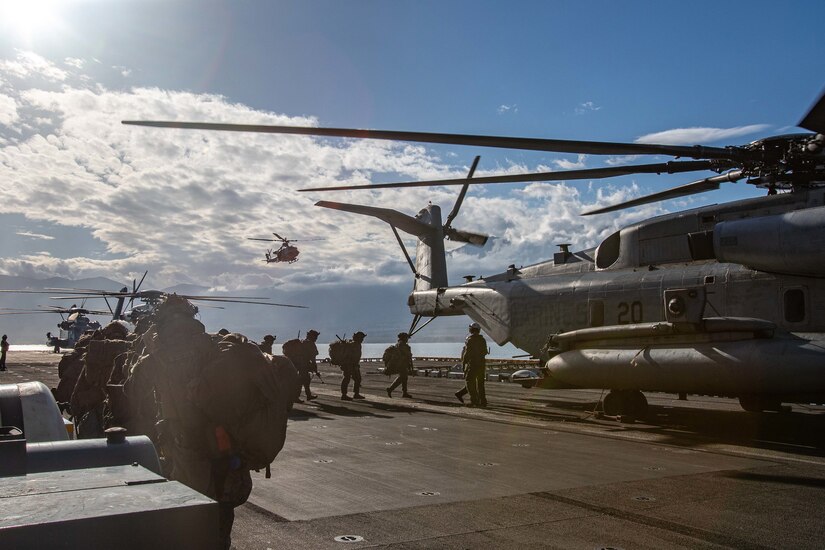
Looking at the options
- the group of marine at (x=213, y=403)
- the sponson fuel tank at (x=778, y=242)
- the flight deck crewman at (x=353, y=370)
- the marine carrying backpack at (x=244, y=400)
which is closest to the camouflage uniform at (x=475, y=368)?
the flight deck crewman at (x=353, y=370)

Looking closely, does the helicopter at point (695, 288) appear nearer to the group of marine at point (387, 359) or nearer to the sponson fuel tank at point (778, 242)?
the sponson fuel tank at point (778, 242)

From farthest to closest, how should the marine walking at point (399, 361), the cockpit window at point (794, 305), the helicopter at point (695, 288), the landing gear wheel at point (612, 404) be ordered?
the marine walking at point (399, 361) → the landing gear wheel at point (612, 404) → the cockpit window at point (794, 305) → the helicopter at point (695, 288)

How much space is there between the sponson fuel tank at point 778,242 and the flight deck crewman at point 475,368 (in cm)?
658

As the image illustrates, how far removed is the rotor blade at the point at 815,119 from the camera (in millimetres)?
7926

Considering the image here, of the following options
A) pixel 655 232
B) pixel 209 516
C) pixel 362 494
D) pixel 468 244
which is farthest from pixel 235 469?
pixel 468 244

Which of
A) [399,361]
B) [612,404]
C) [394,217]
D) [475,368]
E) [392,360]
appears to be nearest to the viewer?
[612,404]

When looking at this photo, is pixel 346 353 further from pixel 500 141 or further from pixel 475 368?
pixel 500 141

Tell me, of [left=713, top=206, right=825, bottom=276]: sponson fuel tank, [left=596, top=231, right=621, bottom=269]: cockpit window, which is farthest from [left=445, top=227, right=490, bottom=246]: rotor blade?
[left=713, top=206, right=825, bottom=276]: sponson fuel tank

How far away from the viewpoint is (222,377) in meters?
4.12

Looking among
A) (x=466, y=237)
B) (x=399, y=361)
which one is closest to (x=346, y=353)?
(x=399, y=361)

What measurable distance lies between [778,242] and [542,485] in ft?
21.1

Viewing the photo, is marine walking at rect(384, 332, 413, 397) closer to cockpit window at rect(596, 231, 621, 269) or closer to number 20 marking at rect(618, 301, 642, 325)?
cockpit window at rect(596, 231, 621, 269)

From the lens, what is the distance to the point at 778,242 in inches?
429

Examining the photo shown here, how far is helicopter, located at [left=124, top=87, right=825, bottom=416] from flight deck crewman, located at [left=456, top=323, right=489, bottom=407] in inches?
48.0
